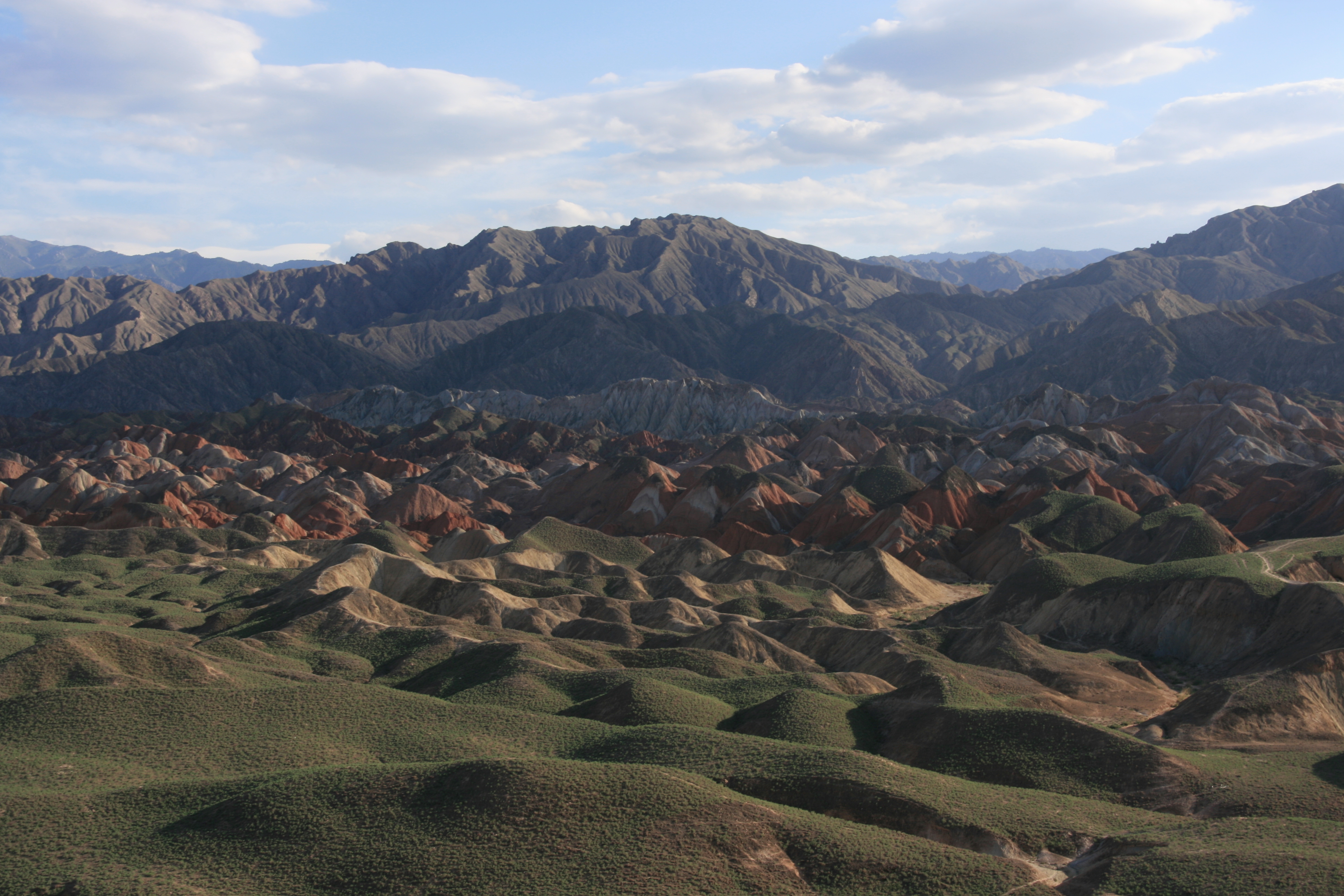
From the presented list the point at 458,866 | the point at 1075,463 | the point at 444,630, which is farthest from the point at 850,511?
the point at 458,866

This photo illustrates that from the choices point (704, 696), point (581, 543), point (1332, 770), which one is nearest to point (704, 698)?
point (704, 696)

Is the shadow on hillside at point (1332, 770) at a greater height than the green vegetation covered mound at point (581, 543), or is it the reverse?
the shadow on hillside at point (1332, 770)

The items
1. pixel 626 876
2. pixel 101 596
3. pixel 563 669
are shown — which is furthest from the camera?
pixel 101 596

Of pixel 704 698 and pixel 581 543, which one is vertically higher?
pixel 704 698

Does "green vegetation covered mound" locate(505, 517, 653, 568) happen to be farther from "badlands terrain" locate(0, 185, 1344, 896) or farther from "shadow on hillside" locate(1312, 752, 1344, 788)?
"shadow on hillside" locate(1312, 752, 1344, 788)

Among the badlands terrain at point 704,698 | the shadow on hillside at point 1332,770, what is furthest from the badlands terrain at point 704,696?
the shadow on hillside at point 1332,770

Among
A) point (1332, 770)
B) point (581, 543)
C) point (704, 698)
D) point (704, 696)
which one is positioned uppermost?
point (1332, 770)

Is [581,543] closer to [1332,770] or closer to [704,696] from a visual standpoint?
[704,696]

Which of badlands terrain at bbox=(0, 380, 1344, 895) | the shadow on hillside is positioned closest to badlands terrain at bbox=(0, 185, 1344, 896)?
badlands terrain at bbox=(0, 380, 1344, 895)

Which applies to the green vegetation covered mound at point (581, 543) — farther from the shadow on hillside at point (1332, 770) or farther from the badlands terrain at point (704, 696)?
the shadow on hillside at point (1332, 770)

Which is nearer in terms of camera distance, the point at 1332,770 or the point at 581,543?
the point at 1332,770

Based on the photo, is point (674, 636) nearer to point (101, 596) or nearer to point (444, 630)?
point (444, 630)
